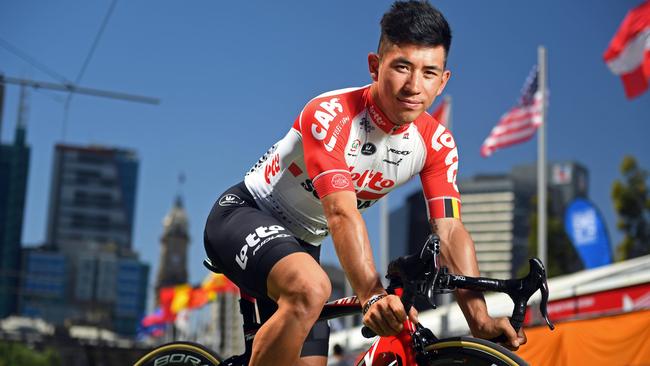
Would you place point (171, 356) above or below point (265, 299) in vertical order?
below

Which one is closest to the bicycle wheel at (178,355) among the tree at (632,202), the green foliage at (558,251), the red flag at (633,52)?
the red flag at (633,52)

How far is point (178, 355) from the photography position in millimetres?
5734

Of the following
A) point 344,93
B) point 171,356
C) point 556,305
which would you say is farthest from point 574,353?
point 556,305

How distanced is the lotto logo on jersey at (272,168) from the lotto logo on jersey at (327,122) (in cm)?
52

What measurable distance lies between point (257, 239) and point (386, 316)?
900 millimetres

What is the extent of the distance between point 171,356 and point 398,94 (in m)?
2.42

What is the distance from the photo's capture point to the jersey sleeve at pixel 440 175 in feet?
15.3

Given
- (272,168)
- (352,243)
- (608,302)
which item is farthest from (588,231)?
(352,243)

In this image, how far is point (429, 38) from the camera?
168 inches

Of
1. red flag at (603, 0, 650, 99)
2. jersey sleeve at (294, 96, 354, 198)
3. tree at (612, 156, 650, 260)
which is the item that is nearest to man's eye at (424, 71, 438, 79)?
jersey sleeve at (294, 96, 354, 198)

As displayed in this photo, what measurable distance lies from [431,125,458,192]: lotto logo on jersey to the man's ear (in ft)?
1.54

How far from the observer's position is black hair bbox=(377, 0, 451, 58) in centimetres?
426

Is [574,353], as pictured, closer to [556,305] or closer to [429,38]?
[429,38]

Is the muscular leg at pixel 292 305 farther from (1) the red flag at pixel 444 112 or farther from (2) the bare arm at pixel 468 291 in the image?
(1) the red flag at pixel 444 112
